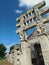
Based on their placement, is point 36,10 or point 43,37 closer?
point 43,37

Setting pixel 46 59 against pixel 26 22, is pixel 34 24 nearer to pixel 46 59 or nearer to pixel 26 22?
pixel 26 22

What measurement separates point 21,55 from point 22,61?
1.51 ft

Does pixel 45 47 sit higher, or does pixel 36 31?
pixel 36 31

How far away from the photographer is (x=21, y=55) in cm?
976

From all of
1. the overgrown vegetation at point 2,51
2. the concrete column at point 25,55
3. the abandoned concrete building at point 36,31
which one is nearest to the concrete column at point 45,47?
the abandoned concrete building at point 36,31

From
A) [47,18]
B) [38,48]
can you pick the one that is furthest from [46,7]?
[38,48]

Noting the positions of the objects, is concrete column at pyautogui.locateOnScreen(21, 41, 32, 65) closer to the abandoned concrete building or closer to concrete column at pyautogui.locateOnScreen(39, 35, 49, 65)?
the abandoned concrete building

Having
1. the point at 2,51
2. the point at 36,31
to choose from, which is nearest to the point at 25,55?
the point at 36,31

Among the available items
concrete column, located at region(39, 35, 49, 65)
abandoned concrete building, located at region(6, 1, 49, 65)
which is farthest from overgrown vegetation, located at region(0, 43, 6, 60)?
concrete column, located at region(39, 35, 49, 65)

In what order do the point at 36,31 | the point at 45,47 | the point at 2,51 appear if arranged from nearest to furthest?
the point at 45,47 → the point at 36,31 → the point at 2,51

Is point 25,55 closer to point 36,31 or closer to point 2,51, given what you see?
point 36,31

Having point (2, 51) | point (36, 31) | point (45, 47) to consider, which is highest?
point (2, 51)

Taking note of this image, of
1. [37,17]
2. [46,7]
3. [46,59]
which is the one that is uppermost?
[46,7]

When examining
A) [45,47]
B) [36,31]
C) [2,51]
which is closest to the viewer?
[45,47]
